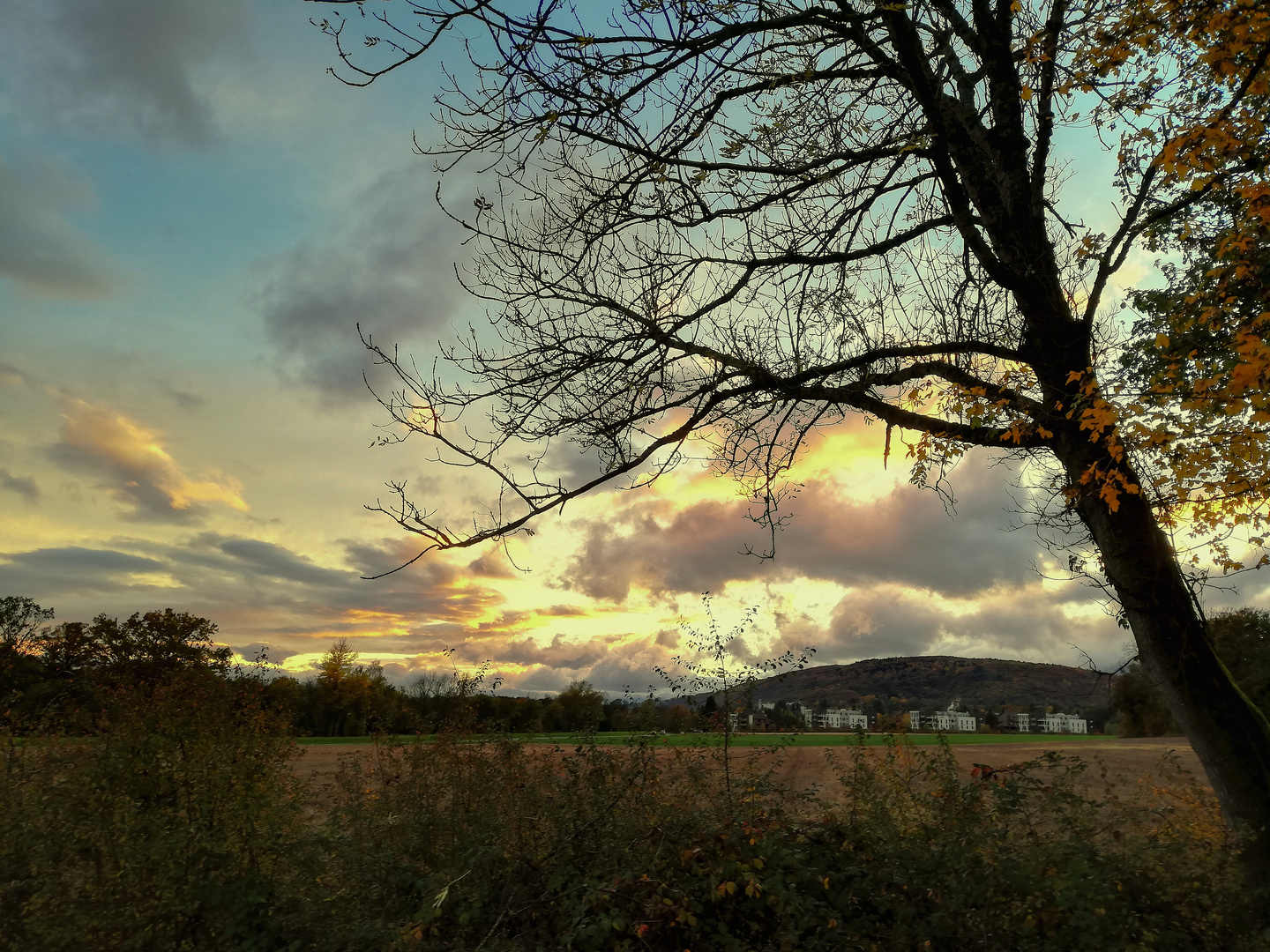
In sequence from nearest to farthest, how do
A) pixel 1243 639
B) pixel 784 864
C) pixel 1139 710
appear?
pixel 784 864, pixel 1243 639, pixel 1139 710

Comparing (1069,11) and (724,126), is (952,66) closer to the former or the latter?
(1069,11)

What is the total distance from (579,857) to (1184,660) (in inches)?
181

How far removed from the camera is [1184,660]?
553cm

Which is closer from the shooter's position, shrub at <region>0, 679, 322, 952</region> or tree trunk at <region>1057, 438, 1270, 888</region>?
shrub at <region>0, 679, 322, 952</region>

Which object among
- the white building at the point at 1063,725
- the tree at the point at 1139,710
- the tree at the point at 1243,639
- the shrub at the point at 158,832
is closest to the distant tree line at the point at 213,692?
the shrub at the point at 158,832

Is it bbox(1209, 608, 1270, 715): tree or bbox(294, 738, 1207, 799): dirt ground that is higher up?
bbox(1209, 608, 1270, 715): tree

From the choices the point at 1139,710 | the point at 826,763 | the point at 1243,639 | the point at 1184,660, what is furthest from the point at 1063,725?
the point at 1184,660

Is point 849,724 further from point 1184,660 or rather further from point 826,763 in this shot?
point 826,763

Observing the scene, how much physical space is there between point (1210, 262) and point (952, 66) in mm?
3988

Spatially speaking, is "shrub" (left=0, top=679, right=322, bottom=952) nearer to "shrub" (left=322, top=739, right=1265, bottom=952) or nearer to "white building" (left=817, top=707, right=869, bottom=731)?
"shrub" (left=322, top=739, right=1265, bottom=952)

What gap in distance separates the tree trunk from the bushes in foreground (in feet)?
1.36

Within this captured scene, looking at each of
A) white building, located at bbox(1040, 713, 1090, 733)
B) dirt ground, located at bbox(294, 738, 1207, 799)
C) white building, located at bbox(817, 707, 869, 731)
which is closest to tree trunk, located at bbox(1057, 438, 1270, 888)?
white building, located at bbox(817, 707, 869, 731)

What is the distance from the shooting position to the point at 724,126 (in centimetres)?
611

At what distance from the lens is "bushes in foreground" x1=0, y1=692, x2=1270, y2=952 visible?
4328 mm
